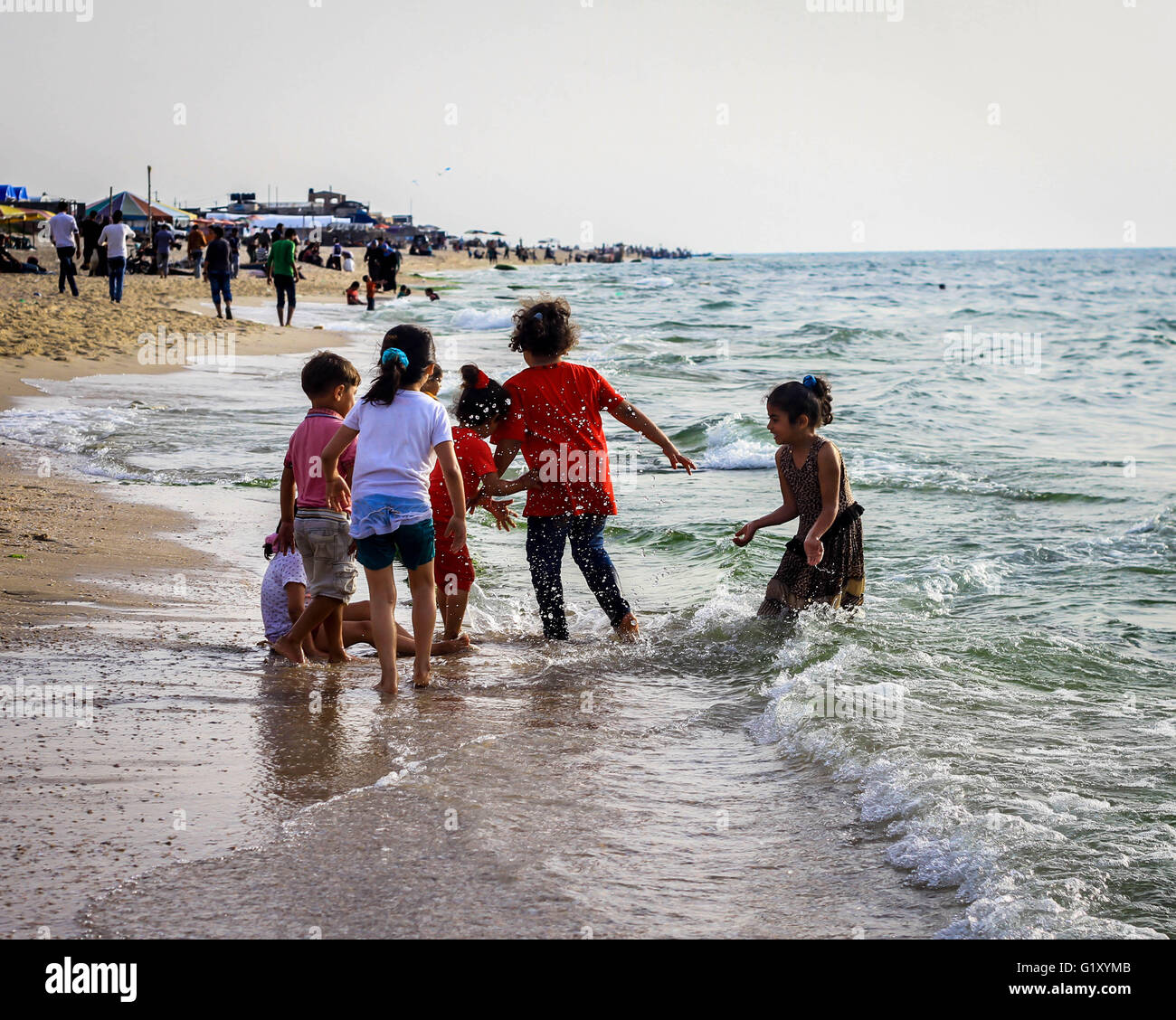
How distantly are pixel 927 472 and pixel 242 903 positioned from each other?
9.59m

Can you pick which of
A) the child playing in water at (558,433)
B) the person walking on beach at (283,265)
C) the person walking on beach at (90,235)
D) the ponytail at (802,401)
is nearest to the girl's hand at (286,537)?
the child playing in water at (558,433)

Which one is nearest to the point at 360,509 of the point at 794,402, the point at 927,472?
the point at 794,402

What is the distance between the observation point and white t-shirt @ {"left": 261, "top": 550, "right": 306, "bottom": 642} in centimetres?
525

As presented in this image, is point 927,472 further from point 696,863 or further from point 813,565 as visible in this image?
point 696,863

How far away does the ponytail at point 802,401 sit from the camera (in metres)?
5.41

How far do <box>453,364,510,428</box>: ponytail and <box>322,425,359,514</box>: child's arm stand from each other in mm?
742

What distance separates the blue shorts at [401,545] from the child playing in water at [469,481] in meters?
0.55

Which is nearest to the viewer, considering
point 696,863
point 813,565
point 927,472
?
point 696,863

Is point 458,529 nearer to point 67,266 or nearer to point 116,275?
point 116,275

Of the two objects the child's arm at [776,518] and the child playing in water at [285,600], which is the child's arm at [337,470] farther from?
the child's arm at [776,518]

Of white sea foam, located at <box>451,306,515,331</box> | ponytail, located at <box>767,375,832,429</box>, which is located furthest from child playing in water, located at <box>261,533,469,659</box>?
white sea foam, located at <box>451,306,515,331</box>

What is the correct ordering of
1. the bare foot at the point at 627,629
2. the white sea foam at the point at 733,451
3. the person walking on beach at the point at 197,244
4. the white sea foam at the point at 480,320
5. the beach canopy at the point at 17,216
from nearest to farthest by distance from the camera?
the bare foot at the point at 627,629 → the white sea foam at the point at 733,451 → the white sea foam at the point at 480,320 → the person walking on beach at the point at 197,244 → the beach canopy at the point at 17,216

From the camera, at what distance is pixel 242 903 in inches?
113

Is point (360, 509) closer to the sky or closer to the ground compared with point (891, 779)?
closer to the sky
